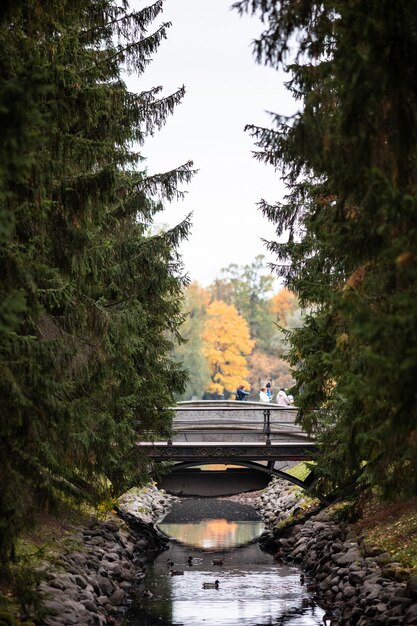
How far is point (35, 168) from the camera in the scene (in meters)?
10.4

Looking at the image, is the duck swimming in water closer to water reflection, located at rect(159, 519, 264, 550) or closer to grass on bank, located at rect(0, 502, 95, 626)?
grass on bank, located at rect(0, 502, 95, 626)

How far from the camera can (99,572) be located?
16.8m

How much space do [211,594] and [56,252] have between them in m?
7.67

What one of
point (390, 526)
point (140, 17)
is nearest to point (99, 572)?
point (390, 526)

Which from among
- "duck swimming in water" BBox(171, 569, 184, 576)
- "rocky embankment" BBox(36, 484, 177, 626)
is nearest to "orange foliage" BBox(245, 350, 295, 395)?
"rocky embankment" BBox(36, 484, 177, 626)

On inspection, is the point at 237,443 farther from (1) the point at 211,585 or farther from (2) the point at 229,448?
(1) the point at 211,585

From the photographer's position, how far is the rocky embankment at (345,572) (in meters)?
13.0

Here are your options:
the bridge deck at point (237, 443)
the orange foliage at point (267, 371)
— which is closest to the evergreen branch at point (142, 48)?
the bridge deck at point (237, 443)

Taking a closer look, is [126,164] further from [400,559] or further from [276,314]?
[276,314]

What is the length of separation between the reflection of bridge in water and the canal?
155 cm

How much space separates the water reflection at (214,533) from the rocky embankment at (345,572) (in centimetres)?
114

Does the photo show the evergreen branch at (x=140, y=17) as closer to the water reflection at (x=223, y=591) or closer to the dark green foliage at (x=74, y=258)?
the dark green foliage at (x=74, y=258)

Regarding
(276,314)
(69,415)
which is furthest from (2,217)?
(276,314)

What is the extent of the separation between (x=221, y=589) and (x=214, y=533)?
10.0 meters
